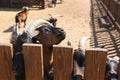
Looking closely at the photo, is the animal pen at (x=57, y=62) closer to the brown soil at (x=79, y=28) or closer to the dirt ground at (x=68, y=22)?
the brown soil at (x=79, y=28)

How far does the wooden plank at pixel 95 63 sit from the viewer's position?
1861mm

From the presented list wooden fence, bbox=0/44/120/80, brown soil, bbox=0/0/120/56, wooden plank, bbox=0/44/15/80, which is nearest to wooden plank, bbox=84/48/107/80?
wooden fence, bbox=0/44/120/80

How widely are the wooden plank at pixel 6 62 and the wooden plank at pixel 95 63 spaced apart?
0.53m

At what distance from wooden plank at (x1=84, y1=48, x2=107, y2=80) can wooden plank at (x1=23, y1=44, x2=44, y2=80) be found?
0.32 m

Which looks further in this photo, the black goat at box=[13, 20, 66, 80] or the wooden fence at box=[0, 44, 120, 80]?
the black goat at box=[13, 20, 66, 80]

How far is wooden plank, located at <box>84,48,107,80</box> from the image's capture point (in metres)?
1.86

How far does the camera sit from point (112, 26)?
35.1 ft

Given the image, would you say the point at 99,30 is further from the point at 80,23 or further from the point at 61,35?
the point at 61,35

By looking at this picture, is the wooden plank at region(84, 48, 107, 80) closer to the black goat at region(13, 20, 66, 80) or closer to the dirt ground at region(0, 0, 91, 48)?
the black goat at region(13, 20, 66, 80)

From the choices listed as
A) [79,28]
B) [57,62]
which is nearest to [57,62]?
[57,62]

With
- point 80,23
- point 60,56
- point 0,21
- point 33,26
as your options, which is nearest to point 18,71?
point 60,56

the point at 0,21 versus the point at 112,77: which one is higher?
the point at 112,77

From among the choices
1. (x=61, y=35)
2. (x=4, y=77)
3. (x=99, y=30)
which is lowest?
(x=99, y=30)

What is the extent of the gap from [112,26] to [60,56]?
904cm
